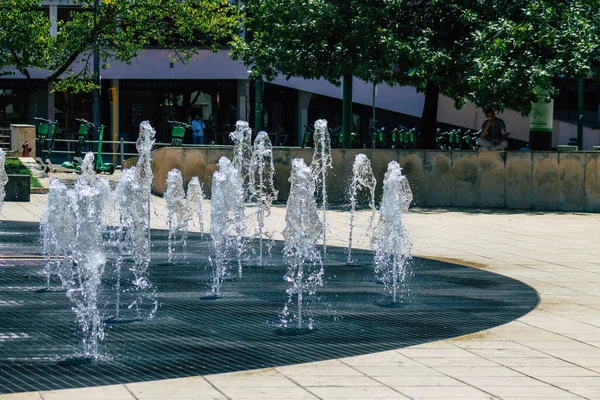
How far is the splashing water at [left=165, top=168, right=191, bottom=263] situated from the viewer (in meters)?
15.7

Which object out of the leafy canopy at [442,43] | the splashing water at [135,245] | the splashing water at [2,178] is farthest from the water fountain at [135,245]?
the leafy canopy at [442,43]

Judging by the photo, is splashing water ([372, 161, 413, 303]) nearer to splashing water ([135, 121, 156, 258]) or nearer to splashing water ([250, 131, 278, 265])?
splashing water ([135, 121, 156, 258])

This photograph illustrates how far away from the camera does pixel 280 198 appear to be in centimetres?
2186

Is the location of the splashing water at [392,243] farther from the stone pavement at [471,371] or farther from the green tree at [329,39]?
the green tree at [329,39]

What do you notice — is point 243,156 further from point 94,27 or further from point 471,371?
point 471,371

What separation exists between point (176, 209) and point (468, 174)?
5.72 m

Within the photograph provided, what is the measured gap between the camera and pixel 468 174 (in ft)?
68.6

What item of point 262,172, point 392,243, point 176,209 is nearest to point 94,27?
point 262,172

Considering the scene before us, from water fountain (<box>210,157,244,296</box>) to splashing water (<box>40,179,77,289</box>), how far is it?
5.07 feet

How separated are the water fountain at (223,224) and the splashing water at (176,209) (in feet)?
2.30

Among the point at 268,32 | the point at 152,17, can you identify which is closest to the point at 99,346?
the point at 268,32

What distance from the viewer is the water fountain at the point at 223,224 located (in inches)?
468

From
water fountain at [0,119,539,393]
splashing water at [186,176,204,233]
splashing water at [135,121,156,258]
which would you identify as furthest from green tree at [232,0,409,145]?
water fountain at [0,119,539,393]

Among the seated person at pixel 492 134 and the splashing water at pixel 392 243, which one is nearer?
the splashing water at pixel 392 243
